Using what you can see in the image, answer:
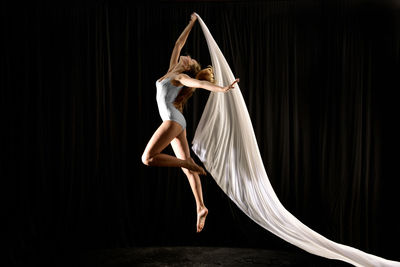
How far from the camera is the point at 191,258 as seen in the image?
3848 mm

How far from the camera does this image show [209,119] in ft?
11.6

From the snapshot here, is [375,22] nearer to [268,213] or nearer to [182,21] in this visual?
[182,21]

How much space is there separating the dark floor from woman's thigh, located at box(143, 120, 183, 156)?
100 centimetres

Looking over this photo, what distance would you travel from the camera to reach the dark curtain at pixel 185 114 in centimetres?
438

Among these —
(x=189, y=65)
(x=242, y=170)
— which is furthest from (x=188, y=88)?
(x=242, y=170)

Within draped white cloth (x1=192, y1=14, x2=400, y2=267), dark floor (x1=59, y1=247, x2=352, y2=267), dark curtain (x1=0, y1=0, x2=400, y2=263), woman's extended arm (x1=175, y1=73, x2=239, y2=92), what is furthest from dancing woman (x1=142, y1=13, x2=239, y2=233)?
dark curtain (x1=0, y1=0, x2=400, y2=263)

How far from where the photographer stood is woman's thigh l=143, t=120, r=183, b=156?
3404 millimetres

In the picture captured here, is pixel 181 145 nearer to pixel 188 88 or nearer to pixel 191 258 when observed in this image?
pixel 188 88

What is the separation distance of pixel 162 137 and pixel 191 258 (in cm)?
119

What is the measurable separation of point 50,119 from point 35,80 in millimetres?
445

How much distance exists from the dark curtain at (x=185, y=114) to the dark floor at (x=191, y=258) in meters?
0.46

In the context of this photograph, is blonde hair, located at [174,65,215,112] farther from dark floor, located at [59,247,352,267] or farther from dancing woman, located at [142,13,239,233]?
dark floor, located at [59,247,352,267]

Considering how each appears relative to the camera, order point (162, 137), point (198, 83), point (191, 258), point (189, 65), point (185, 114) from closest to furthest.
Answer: point (198, 83)
point (162, 137)
point (189, 65)
point (191, 258)
point (185, 114)

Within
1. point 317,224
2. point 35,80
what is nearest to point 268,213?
point 317,224
